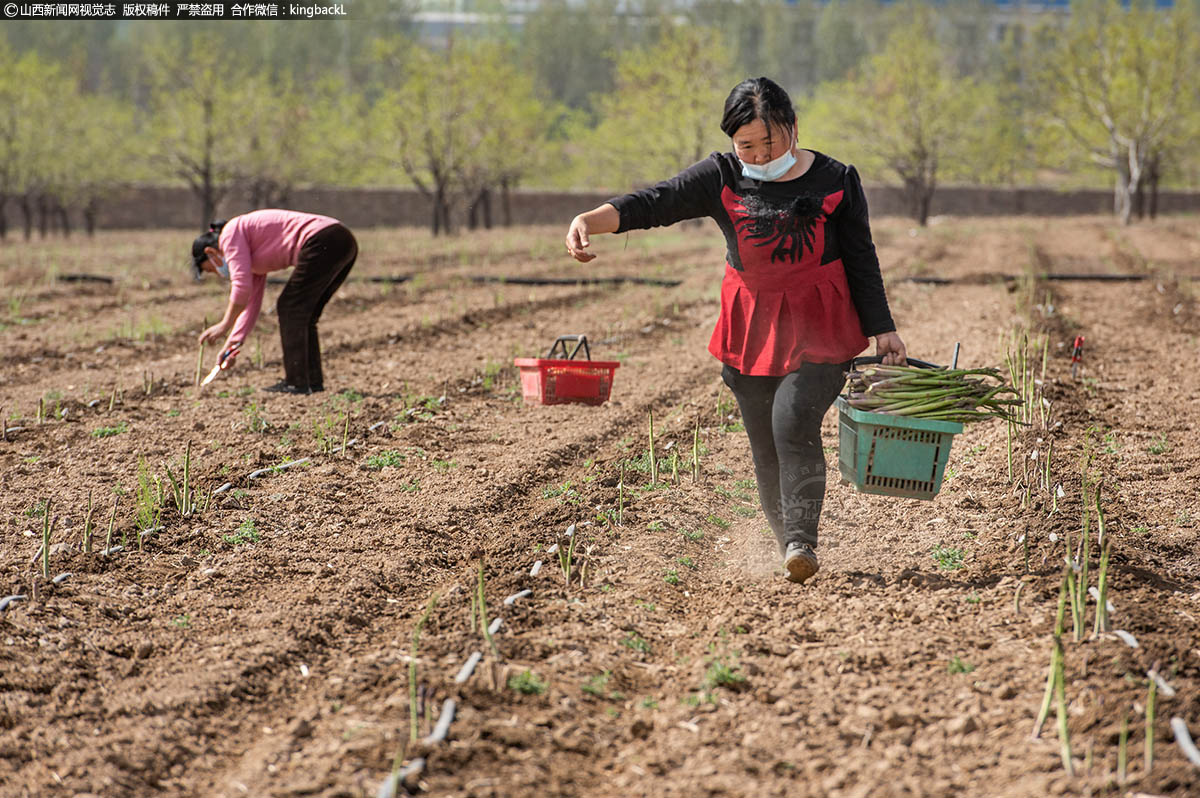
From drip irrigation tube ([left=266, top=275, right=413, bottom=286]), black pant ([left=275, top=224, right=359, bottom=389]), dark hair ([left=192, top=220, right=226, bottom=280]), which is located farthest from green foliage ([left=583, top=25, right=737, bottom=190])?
dark hair ([left=192, top=220, right=226, bottom=280])

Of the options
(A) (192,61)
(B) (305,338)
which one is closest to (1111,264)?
(B) (305,338)

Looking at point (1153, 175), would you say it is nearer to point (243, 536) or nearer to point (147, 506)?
point (243, 536)

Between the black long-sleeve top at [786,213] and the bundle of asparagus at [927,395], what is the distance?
0.16 m

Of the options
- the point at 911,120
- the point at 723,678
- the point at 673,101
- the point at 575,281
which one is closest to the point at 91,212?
the point at 673,101

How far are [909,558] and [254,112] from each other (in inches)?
1068

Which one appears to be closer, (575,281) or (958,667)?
(958,667)

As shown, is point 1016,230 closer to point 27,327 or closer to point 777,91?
point 27,327

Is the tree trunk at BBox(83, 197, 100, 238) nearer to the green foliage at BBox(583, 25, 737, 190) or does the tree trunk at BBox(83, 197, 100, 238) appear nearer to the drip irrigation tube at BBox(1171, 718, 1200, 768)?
the green foliage at BBox(583, 25, 737, 190)

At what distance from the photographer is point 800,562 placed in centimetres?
345

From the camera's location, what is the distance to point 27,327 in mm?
9867

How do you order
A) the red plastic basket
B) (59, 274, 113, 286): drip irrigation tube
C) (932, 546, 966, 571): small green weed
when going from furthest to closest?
(59, 274, 113, 286): drip irrigation tube → the red plastic basket → (932, 546, 966, 571): small green weed

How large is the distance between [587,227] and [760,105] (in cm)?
63

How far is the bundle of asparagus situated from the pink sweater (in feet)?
12.5

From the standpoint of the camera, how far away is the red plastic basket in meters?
5.43
